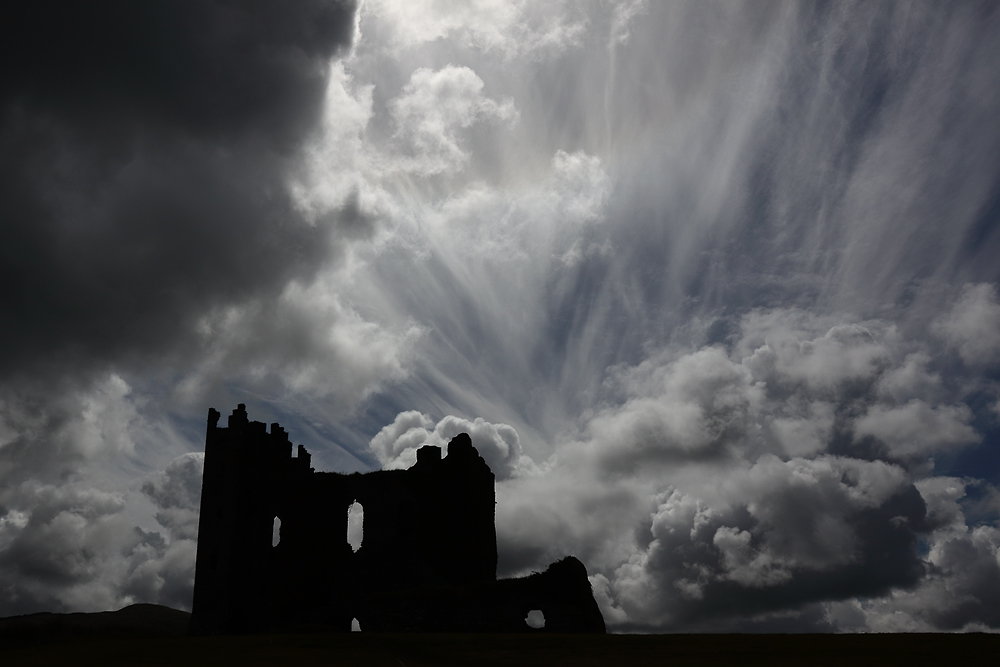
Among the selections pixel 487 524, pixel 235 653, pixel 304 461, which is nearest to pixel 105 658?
pixel 235 653

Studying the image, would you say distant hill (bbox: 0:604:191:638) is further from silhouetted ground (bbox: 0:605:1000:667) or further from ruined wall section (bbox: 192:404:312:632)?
silhouetted ground (bbox: 0:605:1000:667)

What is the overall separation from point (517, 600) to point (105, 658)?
53.3 feet

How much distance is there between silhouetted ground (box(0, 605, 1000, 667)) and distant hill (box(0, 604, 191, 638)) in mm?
15138

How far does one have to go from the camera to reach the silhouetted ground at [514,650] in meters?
18.5

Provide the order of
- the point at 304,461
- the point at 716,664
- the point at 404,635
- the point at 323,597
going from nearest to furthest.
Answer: the point at 716,664 < the point at 404,635 < the point at 323,597 < the point at 304,461

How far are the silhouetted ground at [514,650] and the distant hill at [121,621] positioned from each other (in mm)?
15138

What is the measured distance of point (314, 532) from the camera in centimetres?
3984

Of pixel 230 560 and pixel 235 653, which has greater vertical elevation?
pixel 230 560

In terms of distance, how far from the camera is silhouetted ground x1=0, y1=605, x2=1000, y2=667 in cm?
1847

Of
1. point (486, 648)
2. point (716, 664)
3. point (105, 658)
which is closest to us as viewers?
point (716, 664)

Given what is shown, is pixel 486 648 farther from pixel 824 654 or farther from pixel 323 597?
pixel 323 597

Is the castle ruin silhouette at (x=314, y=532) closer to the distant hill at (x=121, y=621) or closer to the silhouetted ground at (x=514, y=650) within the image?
the distant hill at (x=121, y=621)

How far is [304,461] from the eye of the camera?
140 ft

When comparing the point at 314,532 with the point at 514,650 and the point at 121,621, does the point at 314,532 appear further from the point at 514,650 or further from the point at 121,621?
the point at 514,650
